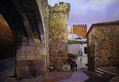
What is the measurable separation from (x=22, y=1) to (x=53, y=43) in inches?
178

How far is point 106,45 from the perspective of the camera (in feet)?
22.6

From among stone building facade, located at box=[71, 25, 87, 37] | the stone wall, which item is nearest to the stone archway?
the stone wall

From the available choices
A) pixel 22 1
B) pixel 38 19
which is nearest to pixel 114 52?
pixel 38 19

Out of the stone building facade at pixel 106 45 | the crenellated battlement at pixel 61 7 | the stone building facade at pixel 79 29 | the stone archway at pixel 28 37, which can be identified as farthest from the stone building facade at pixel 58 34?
the stone building facade at pixel 79 29

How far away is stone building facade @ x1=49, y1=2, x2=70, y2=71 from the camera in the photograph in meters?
7.27

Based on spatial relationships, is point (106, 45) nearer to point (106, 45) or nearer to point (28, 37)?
point (106, 45)

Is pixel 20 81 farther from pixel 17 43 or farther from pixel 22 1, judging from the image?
pixel 22 1

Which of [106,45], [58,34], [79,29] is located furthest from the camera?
[79,29]

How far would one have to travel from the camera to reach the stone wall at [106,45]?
6719 millimetres

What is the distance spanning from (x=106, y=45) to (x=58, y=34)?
12.5ft

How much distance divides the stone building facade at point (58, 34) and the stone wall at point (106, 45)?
2.49 m

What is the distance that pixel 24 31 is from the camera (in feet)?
14.7

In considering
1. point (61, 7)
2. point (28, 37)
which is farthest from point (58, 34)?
point (28, 37)

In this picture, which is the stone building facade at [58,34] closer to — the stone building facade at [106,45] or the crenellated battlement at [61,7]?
the crenellated battlement at [61,7]
